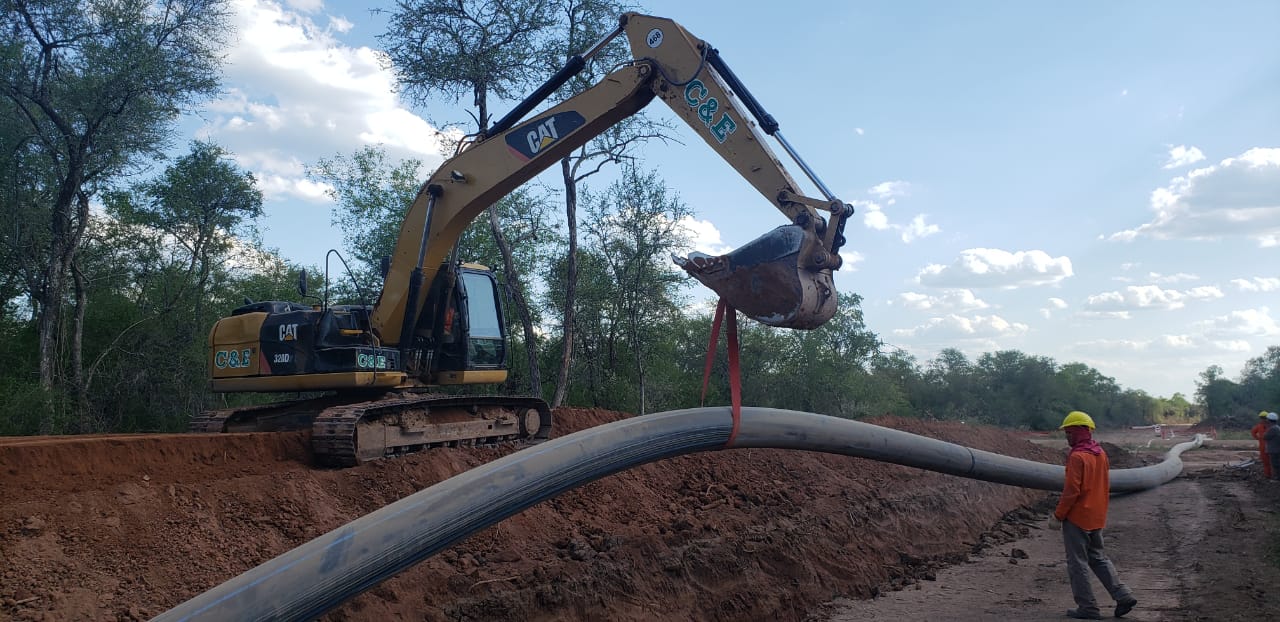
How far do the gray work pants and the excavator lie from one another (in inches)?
144

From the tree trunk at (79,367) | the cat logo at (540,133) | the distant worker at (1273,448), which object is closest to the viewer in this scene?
the cat logo at (540,133)

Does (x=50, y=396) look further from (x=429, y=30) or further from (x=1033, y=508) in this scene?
(x=1033, y=508)

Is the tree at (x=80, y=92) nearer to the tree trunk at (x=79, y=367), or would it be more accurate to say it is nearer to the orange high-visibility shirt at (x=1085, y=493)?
the tree trunk at (x=79, y=367)

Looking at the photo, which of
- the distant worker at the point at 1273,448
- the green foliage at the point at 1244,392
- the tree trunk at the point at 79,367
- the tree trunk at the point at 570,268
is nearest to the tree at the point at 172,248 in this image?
the tree trunk at the point at 79,367

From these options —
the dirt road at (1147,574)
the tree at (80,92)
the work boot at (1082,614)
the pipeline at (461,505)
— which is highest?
the tree at (80,92)

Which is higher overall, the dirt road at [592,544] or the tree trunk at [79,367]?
the tree trunk at [79,367]

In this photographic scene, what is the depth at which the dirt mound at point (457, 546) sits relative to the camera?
4.98 m

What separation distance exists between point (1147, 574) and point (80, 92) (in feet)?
59.7

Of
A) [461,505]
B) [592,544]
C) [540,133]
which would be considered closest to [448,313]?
[540,133]

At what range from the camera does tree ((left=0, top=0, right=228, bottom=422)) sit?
47.5 ft

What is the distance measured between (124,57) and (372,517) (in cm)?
1588

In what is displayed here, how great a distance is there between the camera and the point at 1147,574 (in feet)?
25.4

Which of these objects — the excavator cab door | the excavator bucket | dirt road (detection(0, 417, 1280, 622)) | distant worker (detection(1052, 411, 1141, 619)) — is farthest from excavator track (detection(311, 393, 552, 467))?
distant worker (detection(1052, 411, 1141, 619))

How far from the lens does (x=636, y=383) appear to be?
826 inches
